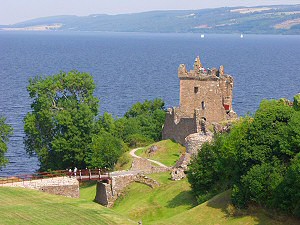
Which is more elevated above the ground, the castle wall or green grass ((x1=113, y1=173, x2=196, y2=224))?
the castle wall

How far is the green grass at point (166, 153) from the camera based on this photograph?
189 ft

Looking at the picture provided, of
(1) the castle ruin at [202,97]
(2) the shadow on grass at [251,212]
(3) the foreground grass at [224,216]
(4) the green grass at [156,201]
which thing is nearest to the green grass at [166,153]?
(1) the castle ruin at [202,97]

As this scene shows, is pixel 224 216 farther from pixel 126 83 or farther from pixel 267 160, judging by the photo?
pixel 126 83

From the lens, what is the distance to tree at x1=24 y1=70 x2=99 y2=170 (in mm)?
62812

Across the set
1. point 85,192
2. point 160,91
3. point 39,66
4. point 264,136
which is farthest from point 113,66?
point 264,136

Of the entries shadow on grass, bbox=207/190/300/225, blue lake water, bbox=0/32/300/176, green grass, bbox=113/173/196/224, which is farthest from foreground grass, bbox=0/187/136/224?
blue lake water, bbox=0/32/300/176

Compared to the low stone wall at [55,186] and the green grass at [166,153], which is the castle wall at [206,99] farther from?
the low stone wall at [55,186]

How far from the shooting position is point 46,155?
6500cm

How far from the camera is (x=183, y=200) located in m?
45.0

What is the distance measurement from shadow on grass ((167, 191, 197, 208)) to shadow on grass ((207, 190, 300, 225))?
415cm

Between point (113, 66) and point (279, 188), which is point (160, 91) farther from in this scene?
point (279, 188)

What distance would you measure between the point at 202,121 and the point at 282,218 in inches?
946

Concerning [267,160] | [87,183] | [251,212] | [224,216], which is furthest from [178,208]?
[87,183]

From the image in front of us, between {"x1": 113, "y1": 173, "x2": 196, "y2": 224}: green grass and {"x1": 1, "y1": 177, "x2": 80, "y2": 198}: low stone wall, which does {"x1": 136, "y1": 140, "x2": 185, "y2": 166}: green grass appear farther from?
{"x1": 1, "y1": 177, "x2": 80, "y2": 198}: low stone wall
